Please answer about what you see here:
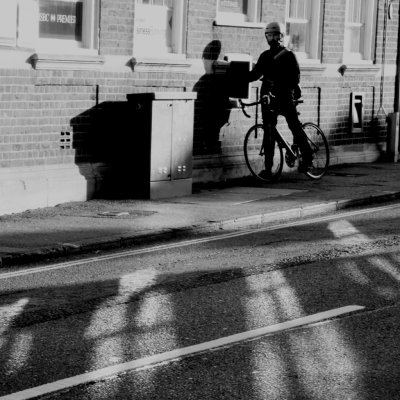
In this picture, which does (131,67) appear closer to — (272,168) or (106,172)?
(106,172)

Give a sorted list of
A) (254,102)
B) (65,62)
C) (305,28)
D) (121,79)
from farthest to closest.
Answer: (305,28)
(254,102)
(121,79)
(65,62)

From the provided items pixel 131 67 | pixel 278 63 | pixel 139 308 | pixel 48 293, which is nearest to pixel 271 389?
pixel 139 308

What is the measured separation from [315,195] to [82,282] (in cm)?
615

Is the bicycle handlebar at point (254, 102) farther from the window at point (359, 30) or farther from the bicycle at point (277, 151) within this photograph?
the window at point (359, 30)

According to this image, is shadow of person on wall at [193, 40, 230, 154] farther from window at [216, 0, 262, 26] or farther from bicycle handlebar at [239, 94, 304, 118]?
window at [216, 0, 262, 26]

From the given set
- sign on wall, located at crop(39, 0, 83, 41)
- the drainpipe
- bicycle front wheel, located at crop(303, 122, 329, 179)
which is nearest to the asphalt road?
sign on wall, located at crop(39, 0, 83, 41)

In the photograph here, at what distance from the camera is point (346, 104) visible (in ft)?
64.7

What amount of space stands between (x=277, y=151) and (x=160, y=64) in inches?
120

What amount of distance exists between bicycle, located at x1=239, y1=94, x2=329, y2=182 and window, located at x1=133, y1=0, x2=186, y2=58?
1.33 meters

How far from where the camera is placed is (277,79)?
1619cm

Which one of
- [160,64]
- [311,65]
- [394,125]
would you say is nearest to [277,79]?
[160,64]

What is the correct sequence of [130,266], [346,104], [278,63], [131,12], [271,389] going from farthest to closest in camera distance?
1. [346,104]
2. [278,63]
3. [131,12]
4. [130,266]
5. [271,389]

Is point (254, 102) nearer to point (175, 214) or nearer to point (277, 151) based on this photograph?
point (277, 151)

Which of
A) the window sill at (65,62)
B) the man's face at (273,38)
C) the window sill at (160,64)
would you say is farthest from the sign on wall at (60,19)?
the man's face at (273,38)
